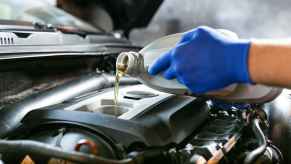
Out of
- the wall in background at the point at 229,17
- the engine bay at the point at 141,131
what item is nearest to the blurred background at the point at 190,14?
the wall in background at the point at 229,17

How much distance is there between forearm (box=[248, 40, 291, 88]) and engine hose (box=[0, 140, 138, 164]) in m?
0.28

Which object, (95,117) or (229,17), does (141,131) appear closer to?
(95,117)

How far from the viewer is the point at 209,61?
709mm

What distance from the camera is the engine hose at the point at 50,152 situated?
60cm

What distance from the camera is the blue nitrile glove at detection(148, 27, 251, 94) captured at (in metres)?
0.69

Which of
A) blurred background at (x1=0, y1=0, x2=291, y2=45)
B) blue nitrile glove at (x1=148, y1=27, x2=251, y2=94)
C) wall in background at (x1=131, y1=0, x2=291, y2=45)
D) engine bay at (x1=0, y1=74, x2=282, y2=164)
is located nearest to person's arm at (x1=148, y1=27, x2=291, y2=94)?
blue nitrile glove at (x1=148, y1=27, x2=251, y2=94)

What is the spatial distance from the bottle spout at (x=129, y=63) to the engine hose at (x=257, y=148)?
1.00 ft

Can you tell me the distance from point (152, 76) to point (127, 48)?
0.76 metres

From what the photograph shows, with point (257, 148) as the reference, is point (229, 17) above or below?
above

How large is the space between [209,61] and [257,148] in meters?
0.23

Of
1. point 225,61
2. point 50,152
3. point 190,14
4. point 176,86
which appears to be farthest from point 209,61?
point 190,14

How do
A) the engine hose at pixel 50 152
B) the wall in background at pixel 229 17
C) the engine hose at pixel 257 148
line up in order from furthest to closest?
the wall in background at pixel 229 17 < the engine hose at pixel 257 148 < the engine hose at pixel 50 152

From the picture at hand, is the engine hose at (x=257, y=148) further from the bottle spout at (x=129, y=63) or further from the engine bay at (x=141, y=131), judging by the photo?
the bottle spout at (x=129, y=63)

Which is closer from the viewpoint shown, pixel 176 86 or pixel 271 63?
pixel 271 63
